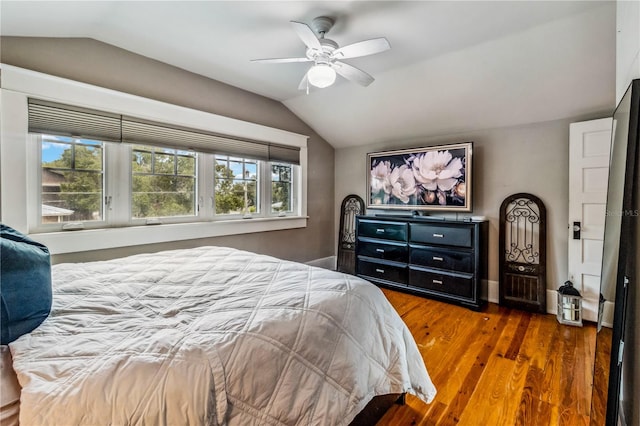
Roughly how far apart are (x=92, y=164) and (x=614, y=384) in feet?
11.7

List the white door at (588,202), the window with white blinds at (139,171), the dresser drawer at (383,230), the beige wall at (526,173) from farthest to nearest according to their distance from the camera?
the dresser drawer at (383,230) < the beige wall at (526,173) < the white door at (588,202) < the window with white blinds at (139,171)

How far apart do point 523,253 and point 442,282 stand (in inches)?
36.4

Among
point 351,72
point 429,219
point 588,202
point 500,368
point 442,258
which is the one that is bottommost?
point 500,368

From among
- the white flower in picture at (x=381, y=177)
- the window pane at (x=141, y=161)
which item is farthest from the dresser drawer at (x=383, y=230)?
the window pane at (x=141, y=161)

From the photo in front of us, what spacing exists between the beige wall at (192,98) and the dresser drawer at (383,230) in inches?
34.1

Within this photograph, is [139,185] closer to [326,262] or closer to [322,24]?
[322,24]

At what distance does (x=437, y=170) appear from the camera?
11.6ft

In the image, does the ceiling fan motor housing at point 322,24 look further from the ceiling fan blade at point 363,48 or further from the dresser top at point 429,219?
the dresser top at point 429,219

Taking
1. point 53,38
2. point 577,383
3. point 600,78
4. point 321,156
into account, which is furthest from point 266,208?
point 600,78

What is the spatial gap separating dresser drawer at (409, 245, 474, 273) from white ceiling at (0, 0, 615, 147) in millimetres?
1533

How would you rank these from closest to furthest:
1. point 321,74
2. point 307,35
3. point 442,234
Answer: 1. point 307,35
2. point 321,74
3. point 442,234

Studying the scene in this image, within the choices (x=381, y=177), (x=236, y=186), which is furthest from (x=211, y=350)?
(x=381, y=177)

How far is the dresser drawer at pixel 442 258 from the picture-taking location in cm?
313

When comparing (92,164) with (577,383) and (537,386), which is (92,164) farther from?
(577,383)
